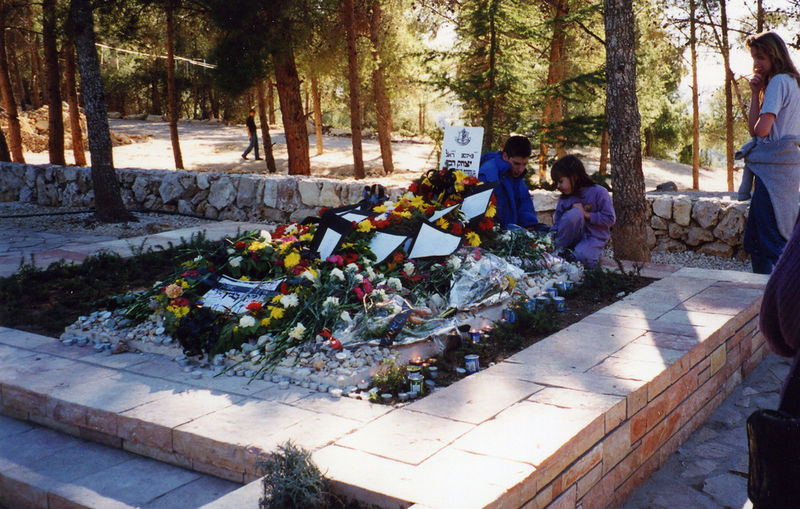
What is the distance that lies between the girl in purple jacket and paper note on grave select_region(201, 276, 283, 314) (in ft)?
7.43

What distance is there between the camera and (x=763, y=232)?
4.86 metres

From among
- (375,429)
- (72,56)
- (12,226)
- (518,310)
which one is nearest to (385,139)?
(72,56)

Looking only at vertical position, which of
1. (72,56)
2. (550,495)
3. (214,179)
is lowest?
(550,495)

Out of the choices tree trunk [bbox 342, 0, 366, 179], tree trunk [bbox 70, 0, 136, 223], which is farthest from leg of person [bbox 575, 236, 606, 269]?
tree trunk [bbox 342, 0, 366, 179]

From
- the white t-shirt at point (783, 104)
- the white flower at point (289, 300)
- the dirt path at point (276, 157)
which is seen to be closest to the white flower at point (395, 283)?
the white flower at point (289, 300)

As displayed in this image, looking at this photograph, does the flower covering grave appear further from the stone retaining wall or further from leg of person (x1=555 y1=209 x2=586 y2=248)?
the stone retaining wall

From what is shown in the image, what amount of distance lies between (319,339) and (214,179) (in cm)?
709

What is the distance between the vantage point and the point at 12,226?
31.3 ft

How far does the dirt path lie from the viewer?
19.0 metres

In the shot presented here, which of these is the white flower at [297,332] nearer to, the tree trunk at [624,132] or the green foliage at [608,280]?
the green foliage at [608,280]

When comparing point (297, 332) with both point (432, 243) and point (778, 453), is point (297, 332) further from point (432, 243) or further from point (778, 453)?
point (778, 453)

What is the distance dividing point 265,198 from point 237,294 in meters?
5.63

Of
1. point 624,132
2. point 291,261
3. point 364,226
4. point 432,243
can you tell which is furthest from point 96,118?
point 624,132

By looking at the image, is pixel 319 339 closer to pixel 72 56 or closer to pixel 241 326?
pixel 241 326
